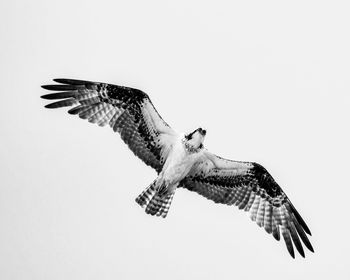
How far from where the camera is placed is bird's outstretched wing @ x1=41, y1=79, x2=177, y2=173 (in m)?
14.8

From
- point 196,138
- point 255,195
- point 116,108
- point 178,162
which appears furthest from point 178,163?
point 255,195

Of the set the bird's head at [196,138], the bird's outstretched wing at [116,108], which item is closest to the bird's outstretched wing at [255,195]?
the bird's head at [196,138]

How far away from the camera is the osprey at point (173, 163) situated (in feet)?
48.8

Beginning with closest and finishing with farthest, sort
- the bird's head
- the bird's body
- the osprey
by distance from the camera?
1. the bird's head
2. the osprey
3. the bird's body

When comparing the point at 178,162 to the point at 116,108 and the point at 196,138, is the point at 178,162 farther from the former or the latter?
the point at 116,108

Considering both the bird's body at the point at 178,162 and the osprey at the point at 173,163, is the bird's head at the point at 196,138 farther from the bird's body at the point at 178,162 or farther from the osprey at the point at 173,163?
the bird's body at the point at 178,162

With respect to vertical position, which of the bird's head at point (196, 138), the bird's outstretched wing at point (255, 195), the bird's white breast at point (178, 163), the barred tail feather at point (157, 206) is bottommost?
the barred tail feather at point (157, 206)

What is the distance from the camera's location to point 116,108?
49.2 ft

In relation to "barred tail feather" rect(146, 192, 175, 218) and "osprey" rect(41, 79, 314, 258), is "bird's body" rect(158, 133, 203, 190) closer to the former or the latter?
"osprey" rect(41, 79, 314, 258)

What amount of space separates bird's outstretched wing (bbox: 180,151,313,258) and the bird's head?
0.93 meters

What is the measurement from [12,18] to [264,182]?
19057cm

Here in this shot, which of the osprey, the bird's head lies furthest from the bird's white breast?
the bird's head

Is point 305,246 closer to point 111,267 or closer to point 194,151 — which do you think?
point 194,151

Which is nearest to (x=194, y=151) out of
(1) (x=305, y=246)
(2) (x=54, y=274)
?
(1) (x=305, y=246)
